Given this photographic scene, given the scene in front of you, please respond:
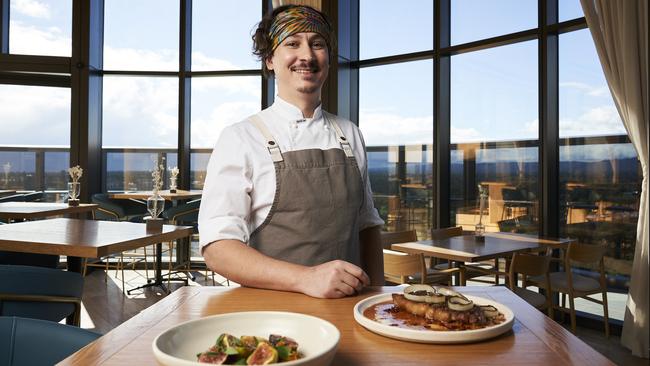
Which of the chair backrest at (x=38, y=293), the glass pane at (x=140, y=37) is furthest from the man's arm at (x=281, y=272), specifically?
the glass pane at (x=140, y=37)

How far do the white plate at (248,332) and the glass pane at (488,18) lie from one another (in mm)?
4860

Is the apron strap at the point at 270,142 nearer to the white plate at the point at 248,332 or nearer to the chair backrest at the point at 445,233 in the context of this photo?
the white plate at the point at 248,332

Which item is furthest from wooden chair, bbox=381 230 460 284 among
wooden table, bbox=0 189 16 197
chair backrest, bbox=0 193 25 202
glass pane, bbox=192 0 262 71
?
wooden table, bbox=0 189 16 197

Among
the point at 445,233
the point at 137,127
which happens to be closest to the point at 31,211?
the point at 137,127

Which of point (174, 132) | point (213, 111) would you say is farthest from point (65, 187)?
point (213, 111)

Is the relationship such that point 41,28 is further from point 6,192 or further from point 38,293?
point 38,293

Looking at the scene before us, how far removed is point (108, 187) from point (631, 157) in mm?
5881

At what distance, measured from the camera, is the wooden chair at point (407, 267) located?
3.91m

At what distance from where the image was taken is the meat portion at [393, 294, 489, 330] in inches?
34.7

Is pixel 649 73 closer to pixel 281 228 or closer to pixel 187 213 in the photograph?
pixel 281 228

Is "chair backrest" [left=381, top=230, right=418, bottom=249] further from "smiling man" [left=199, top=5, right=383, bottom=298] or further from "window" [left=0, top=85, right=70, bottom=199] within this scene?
A: "window" [left=0, top=85, right=70, bottom=199]

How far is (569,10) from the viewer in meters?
4.71

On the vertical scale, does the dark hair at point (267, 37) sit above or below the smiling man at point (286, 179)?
above

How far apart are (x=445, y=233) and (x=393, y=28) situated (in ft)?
8.21
